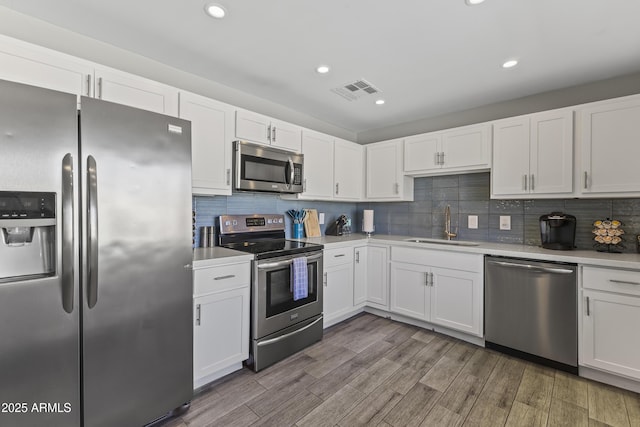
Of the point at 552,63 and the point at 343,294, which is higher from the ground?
the point at 552,63

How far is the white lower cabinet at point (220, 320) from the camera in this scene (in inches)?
76.5

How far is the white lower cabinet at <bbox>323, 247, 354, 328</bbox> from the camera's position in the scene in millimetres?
2955

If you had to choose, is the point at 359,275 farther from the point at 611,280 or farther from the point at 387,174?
the point at 611,280

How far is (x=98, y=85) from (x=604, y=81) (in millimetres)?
4183

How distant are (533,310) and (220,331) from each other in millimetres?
2583

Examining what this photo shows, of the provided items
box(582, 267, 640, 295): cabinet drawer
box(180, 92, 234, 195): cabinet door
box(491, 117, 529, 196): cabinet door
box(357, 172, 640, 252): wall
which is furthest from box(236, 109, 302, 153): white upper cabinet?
box(582, 267, 640, 295): cabinet drawer

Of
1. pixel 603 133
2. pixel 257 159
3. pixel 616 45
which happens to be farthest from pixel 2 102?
pixel 603 133

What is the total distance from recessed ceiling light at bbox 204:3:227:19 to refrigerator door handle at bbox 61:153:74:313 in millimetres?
1180

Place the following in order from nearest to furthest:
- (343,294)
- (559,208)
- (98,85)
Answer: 1. (98,85)
2. (559,208)
3. (343,294)

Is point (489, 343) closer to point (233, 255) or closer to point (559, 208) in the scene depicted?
point (559, 208)

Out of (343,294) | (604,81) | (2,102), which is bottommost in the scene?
(343,294)

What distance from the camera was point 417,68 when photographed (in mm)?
2424

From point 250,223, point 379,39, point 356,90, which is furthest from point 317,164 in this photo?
point 379,39

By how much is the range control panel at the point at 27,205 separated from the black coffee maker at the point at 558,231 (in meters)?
3.62
